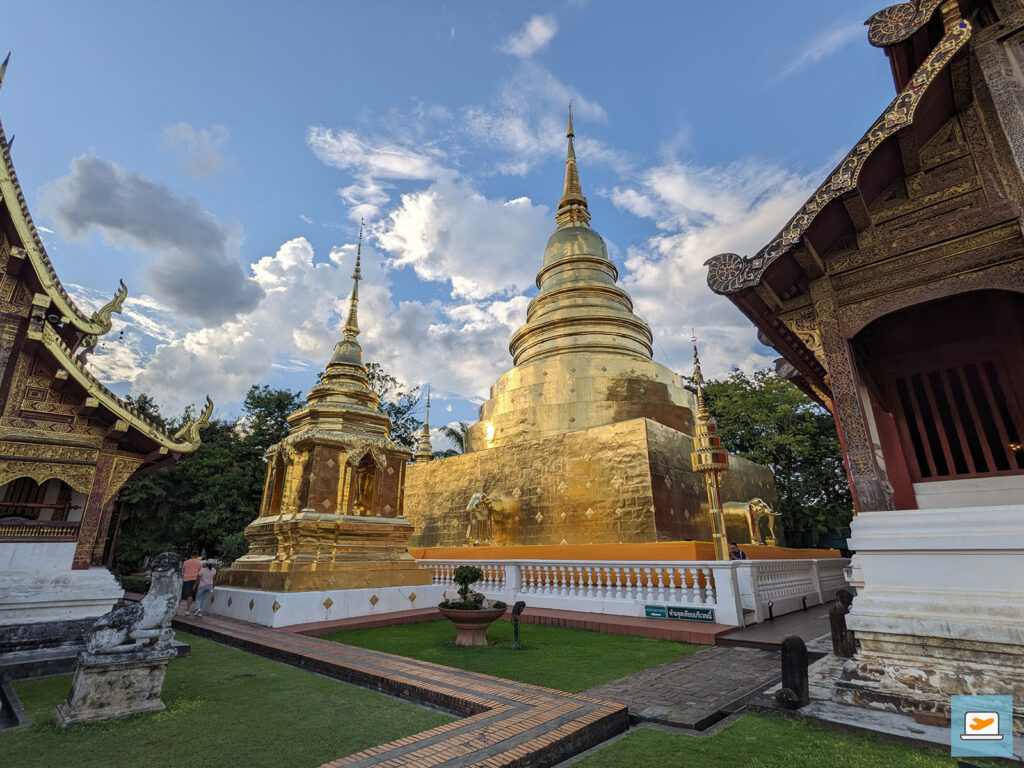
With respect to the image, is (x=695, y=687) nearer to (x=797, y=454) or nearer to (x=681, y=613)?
(x=681, y=613)

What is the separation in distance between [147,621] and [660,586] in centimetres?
645

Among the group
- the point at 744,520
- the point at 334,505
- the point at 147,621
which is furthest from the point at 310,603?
the point at 744,520

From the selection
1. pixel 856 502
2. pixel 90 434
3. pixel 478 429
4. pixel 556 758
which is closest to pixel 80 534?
pixel 90 434

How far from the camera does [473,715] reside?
146 inches

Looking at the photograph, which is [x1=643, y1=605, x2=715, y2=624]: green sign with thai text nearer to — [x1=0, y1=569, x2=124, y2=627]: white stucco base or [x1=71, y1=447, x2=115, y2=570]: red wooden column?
[x1=0, y1=569, x2=124, y2=627]: white stucco base

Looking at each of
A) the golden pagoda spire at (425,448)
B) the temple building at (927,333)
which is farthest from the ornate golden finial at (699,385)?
the golden pagoda spire at (425,448)

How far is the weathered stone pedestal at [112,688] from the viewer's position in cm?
375

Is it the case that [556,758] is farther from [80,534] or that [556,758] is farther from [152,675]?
[80,534]

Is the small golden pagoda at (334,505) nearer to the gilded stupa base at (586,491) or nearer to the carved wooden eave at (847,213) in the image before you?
the gilded stupa base at (586,491)

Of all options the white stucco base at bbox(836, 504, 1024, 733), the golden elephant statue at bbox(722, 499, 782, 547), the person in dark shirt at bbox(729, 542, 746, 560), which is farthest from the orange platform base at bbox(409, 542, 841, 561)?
the white stucco base at bbox(836, 504, 1024, 733)

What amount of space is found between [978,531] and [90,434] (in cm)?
936

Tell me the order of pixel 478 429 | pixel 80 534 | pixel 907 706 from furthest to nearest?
pixel 478 429 → pixel 80 534 → pixel 907 706

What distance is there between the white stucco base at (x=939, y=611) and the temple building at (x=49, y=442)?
8044 mm

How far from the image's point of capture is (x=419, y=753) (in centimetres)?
291
